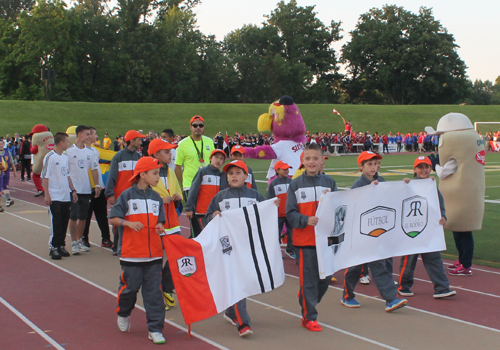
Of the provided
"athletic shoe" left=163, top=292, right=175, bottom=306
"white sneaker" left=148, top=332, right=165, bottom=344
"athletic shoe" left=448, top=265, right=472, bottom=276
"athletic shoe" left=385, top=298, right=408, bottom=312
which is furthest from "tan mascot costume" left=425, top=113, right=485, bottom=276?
"white sneaker" left=148, top=332, right=165, bottom=344

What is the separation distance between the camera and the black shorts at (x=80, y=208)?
9.30m

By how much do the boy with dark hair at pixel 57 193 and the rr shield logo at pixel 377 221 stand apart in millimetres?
4993

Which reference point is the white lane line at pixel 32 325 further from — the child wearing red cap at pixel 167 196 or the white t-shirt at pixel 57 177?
the white t-shirt at pixel 57 177

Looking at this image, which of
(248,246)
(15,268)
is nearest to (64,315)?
(248,246)

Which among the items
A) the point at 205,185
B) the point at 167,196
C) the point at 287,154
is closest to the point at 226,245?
the point at 167,196

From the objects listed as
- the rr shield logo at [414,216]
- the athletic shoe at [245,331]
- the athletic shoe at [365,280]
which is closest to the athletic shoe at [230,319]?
the athletic shoe at [245,331]

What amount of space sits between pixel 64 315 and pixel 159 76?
67.1 meters

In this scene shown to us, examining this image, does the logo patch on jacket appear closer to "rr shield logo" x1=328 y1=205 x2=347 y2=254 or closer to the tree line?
"rr shield logo" x1=328 y1=205 x2=347 y2=254

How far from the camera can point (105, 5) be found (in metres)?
79.6

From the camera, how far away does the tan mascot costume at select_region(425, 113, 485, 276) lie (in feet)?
24.5

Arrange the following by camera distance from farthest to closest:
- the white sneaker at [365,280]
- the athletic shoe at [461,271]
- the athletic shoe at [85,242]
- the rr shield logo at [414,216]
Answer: the athletic shoe at [85,242]
the athletic shoe at [461,271]
the white sneaker at [365,280]
the rr shield logo at [414,216]

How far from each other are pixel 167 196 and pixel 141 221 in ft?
3.19

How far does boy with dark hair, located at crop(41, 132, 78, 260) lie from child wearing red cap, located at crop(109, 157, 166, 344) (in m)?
3.88

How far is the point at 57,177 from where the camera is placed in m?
8.88
